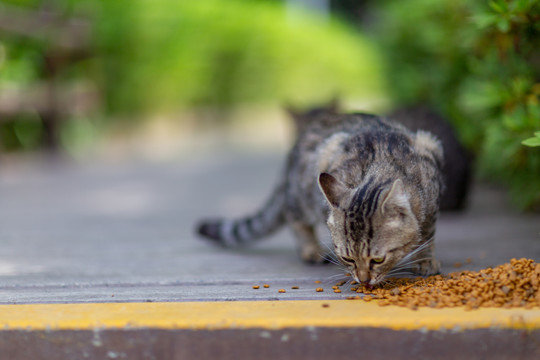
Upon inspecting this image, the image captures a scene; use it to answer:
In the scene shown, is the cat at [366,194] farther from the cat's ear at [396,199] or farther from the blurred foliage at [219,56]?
the blurred foliage at [219,56]

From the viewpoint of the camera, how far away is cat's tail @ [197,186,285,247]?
12.6 feet

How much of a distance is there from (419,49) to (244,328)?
586 centimetres

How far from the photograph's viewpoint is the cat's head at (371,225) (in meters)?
2.63

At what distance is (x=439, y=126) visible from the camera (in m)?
4.62

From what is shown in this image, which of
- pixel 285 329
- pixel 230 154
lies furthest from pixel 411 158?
pixel 230 154

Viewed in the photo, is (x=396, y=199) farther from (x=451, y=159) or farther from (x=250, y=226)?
(x=451, y=159)

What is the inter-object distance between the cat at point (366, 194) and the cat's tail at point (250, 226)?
22mm

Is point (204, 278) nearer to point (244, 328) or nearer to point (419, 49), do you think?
point (244, 328)

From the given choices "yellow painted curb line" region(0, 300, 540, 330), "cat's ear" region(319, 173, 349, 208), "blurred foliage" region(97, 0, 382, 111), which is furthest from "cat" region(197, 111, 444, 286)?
"blurred foliage" region(97, 0, 382, 111)

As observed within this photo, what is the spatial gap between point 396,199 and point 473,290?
0.47m

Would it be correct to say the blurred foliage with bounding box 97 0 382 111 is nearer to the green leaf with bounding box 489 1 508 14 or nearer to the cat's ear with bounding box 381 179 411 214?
the green leaf with bounding box 489 1 508 14

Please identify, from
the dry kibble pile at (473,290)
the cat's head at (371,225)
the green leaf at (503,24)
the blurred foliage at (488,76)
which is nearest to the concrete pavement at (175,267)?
the dry kibble pile at (473,290)

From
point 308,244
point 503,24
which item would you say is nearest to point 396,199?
point 308,244

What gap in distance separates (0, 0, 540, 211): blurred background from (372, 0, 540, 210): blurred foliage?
0.5 inches
